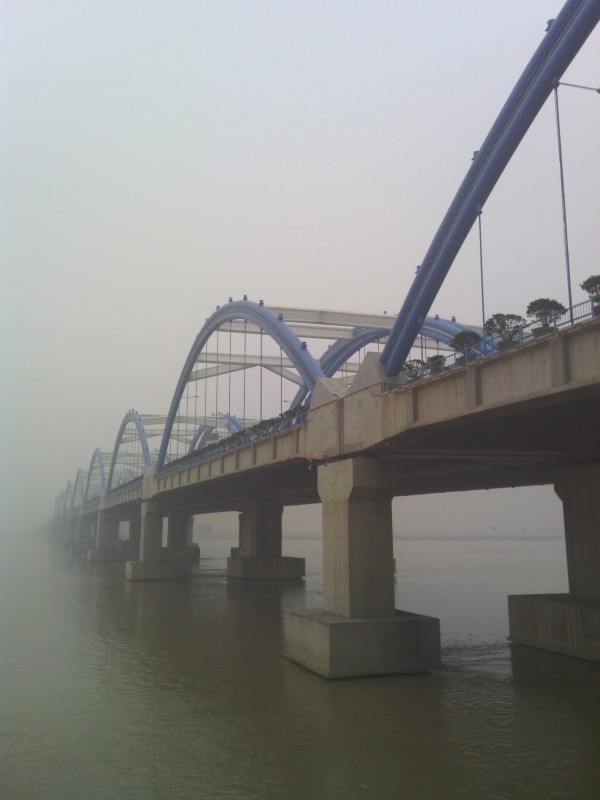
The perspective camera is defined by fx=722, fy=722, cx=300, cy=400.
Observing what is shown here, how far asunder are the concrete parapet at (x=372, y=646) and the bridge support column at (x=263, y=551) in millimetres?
46014

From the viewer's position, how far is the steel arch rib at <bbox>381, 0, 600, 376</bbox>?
836 inches

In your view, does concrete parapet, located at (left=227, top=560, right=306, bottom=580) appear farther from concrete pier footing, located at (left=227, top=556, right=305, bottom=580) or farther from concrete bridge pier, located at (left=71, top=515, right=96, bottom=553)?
concrete bridge pier, located at (left=71, top=515, right=96, bottom=553)

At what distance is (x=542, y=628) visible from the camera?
2869cm

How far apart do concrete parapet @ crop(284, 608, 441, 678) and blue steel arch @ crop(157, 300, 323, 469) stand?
45.3ft

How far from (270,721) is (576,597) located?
1495cm

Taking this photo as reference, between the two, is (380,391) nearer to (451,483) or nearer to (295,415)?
(295,415)

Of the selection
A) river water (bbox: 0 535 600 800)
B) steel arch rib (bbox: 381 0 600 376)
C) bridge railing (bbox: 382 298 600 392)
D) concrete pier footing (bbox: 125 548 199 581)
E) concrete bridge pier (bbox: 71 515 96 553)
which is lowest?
river water (bbox: 0 535 600 800)

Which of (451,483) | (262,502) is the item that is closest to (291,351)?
(451,483)

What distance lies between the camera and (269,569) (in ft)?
232

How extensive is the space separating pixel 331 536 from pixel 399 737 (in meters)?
10.0

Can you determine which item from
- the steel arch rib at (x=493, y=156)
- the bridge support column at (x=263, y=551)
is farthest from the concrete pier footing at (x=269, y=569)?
the steel arch rib at (x=493, y=156)

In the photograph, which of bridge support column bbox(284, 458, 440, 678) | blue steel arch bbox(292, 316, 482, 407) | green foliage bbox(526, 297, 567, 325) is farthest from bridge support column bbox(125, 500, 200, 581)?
green foliage bbox(526, 297, 567, 325)

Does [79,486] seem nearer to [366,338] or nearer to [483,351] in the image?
[366,338]

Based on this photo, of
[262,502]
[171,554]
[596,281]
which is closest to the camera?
[596,281]
